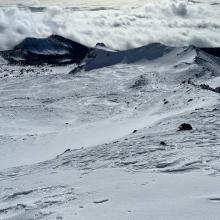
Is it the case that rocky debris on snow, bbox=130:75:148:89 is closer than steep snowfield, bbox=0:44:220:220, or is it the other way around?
steep snowfield, bbox=0:44:220:220

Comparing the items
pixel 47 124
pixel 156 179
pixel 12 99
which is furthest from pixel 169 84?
pixel 156 179

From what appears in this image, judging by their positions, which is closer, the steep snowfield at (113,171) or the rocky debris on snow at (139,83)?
the steep snowfield at (113,171)

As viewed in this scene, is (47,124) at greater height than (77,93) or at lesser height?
greater

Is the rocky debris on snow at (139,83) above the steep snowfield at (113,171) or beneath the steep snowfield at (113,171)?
beneath

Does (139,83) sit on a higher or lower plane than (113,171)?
lower

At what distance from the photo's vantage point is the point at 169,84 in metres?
101

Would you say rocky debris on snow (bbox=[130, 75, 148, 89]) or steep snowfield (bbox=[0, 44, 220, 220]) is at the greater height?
steep snowfield (bbox=[0, 44, 220, 220])

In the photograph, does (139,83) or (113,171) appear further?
(139,83)

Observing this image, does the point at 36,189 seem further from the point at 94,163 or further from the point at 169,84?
the point at 169,84

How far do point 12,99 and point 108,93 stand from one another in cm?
1711

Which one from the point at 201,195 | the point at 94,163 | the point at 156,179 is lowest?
the point at 94,163

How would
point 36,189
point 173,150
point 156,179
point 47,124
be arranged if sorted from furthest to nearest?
1. point 47,124
2. point 173,150
3. point 36,189
4. point 156,179

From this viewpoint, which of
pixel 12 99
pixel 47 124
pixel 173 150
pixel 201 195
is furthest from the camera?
pixel 12 99

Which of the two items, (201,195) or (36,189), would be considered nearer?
Result: (201,195)
